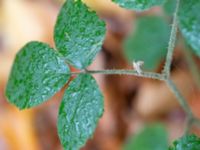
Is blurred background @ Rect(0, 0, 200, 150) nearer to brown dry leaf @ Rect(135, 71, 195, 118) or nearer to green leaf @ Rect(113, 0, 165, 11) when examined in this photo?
brown dry leaf @ Rect(135, 71, 195, 118)

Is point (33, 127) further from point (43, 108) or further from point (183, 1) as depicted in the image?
point (183, 1)

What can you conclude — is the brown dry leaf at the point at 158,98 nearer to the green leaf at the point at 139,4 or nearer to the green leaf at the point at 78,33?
the green leaf at the point at 78,33

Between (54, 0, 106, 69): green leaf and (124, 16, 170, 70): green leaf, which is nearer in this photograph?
(54, 0, 106, 69): green leaf

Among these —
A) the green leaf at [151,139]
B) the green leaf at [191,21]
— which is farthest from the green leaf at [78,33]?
the green leaf at [151,139]

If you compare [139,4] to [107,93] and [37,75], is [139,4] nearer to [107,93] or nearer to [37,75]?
[37,75]

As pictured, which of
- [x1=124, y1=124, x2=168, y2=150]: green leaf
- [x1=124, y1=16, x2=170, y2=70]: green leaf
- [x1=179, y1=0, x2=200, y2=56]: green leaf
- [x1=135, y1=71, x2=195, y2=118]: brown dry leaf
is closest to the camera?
[x1=179, y1=0, x2=200, y2=56]: green leaf

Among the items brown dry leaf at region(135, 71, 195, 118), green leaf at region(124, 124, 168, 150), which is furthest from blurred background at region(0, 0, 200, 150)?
green leaf at region(124, 124, 168, 150)
